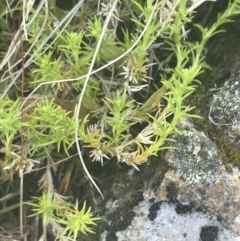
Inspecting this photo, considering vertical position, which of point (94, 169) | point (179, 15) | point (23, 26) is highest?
point (179, 15)

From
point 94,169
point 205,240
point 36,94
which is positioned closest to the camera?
point 205,240

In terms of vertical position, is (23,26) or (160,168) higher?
(23,26)

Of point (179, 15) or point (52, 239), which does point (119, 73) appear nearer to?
point (179, 15)

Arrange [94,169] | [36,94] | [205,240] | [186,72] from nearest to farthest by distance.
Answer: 1. [186,72]
2. [205,240]
3. [36,94]
4. [94,169]

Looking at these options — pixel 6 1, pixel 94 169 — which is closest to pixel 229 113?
pixel 94 169

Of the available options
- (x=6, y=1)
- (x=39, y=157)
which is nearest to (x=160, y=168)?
(x=39, y=157)

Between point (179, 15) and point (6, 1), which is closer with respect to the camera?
point (179, 15)

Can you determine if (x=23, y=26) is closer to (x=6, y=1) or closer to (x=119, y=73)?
(x=6, y=1)
